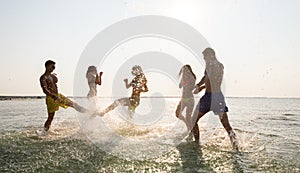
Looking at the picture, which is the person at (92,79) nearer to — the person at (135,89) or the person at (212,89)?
the person at (135,89)

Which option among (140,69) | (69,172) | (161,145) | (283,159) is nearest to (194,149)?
(161,145)

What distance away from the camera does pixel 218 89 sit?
319 inches

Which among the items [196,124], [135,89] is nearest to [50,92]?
[135,89]

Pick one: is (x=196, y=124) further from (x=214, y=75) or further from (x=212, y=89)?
(x=214, y=75)

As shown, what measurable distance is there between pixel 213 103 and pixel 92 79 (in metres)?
5.59

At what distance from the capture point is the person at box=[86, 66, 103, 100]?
464 inches

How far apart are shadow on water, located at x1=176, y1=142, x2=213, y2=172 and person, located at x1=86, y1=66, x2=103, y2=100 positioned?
4.93 m

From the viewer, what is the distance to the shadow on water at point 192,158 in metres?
5.64

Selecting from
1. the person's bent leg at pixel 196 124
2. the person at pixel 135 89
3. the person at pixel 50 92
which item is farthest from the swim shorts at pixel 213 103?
the person at pixel 50 92

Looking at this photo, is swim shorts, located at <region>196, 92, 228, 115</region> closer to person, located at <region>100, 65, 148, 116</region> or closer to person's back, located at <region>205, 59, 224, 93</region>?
person's back, located at <region>205, 59, 224, 93</region>

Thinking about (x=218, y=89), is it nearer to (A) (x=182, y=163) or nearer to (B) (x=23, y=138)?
(A) (x=182, y=163)

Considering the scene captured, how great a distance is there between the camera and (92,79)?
464 inches

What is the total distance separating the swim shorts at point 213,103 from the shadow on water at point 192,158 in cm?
104

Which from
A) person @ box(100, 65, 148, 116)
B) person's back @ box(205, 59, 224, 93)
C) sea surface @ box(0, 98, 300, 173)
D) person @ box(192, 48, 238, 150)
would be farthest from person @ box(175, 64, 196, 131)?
person @ box(100, 65, 148, 116)
